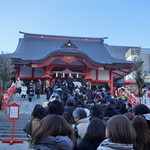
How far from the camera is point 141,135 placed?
8.83ft

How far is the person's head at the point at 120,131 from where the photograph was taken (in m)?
2.09

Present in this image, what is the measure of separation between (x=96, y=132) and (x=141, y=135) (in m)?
0.66

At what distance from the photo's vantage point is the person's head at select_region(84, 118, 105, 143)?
8.30ft

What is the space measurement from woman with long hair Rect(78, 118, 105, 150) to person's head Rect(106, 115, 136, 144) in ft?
1.42

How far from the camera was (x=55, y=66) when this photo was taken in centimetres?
2112

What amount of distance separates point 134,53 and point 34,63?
1080 inches

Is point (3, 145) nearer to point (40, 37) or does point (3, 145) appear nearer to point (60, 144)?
point (60, 144)

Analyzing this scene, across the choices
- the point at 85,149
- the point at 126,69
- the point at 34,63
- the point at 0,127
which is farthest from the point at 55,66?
the point at 85,149

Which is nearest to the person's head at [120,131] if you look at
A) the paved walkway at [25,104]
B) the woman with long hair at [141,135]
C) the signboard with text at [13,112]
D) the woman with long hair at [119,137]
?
the woman with long hair at [119,137]

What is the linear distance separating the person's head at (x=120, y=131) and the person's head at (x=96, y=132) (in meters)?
0.43

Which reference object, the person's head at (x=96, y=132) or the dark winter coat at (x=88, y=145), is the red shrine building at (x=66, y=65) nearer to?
the person's head at (x=96, y=132)

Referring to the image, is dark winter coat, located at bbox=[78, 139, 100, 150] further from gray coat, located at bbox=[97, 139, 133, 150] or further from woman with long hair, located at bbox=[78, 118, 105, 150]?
gray coat, located at bbox=[97, 139, 133, 150]

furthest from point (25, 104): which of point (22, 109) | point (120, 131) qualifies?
point (120, 131)

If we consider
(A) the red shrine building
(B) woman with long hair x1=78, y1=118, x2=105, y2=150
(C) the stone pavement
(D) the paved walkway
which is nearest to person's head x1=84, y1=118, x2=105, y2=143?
(B) woman with long hair x1=78, y1=118, x2=105, y2=150
